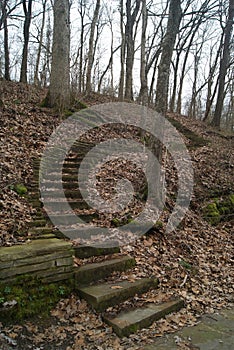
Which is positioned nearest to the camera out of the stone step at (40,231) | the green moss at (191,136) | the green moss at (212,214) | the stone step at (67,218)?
the stone step at (40,231)

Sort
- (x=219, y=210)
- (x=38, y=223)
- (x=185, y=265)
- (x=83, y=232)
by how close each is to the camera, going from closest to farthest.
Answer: (x=38, y=223) < (x=83, y=232) < (x=185, y=265) < (x=219, y=210)

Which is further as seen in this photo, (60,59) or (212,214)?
(60,59)

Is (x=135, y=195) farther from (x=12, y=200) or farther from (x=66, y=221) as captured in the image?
(x=12, y=200)

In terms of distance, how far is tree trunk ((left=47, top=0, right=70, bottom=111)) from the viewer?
9664mm

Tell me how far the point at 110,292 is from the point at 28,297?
100cm

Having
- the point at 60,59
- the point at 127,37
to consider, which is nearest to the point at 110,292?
the point at 60,59

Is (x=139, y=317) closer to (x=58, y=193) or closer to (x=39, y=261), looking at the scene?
(x=39, y=261)

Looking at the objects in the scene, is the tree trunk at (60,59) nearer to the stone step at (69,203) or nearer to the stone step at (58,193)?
the stone step at (58,193)

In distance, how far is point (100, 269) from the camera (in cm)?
430

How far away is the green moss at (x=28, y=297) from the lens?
3389mm

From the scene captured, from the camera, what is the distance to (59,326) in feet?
11.4

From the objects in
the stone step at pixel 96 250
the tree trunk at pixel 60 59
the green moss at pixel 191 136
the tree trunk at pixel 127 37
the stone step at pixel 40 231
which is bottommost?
the stone step at pixel 96 250

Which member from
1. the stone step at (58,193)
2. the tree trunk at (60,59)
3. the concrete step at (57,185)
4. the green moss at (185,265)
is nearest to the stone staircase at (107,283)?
the stone step at (58,193)

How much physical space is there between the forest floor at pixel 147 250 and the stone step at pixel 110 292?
94 millimetres
